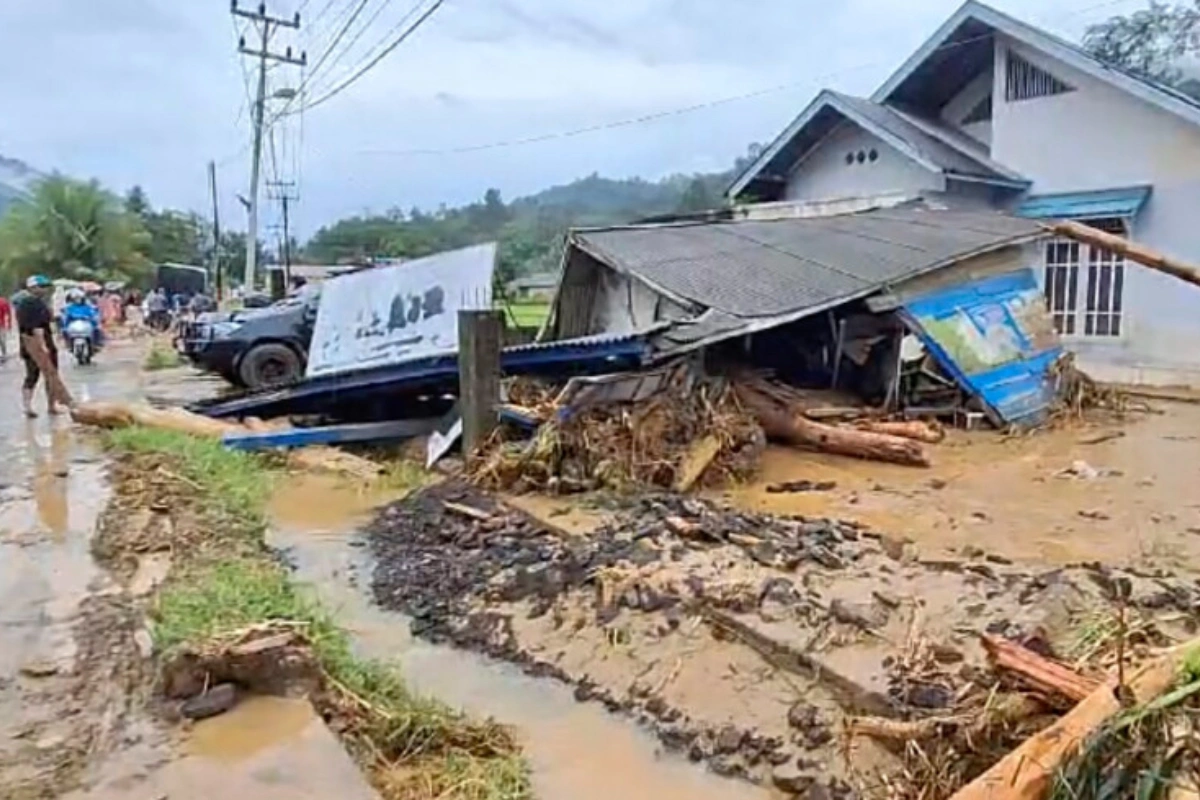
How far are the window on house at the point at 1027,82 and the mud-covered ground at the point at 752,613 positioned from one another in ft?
35.1

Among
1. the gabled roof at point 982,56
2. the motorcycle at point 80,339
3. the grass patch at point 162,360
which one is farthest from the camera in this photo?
the grass patch at point 162,360

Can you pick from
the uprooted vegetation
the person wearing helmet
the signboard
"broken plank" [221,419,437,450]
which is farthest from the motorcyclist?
the uprooted vegetation

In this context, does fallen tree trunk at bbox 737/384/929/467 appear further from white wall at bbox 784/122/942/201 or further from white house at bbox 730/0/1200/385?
white wall at bbox 784/122/942/201

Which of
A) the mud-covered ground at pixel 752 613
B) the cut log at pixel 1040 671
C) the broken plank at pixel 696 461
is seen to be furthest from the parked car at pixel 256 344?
the cut log at pixel 1040 671

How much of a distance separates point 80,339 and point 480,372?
575 inches

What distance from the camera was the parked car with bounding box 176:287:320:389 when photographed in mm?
16031

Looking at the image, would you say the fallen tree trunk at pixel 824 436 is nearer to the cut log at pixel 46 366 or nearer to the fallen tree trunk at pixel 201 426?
the fallen tree trunk at pixel 201 426

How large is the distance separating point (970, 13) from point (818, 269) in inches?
279

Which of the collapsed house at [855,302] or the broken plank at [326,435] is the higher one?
the collapsed house at [855,302]

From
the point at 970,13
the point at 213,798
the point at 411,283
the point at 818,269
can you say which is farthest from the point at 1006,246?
the point at 213,798

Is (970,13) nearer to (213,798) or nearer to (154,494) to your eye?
(154,494)

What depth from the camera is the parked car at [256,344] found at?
16031 mm

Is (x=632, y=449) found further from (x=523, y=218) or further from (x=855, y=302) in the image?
(x=523, y=218)

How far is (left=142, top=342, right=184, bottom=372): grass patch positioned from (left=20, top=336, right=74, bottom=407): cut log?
792cm
